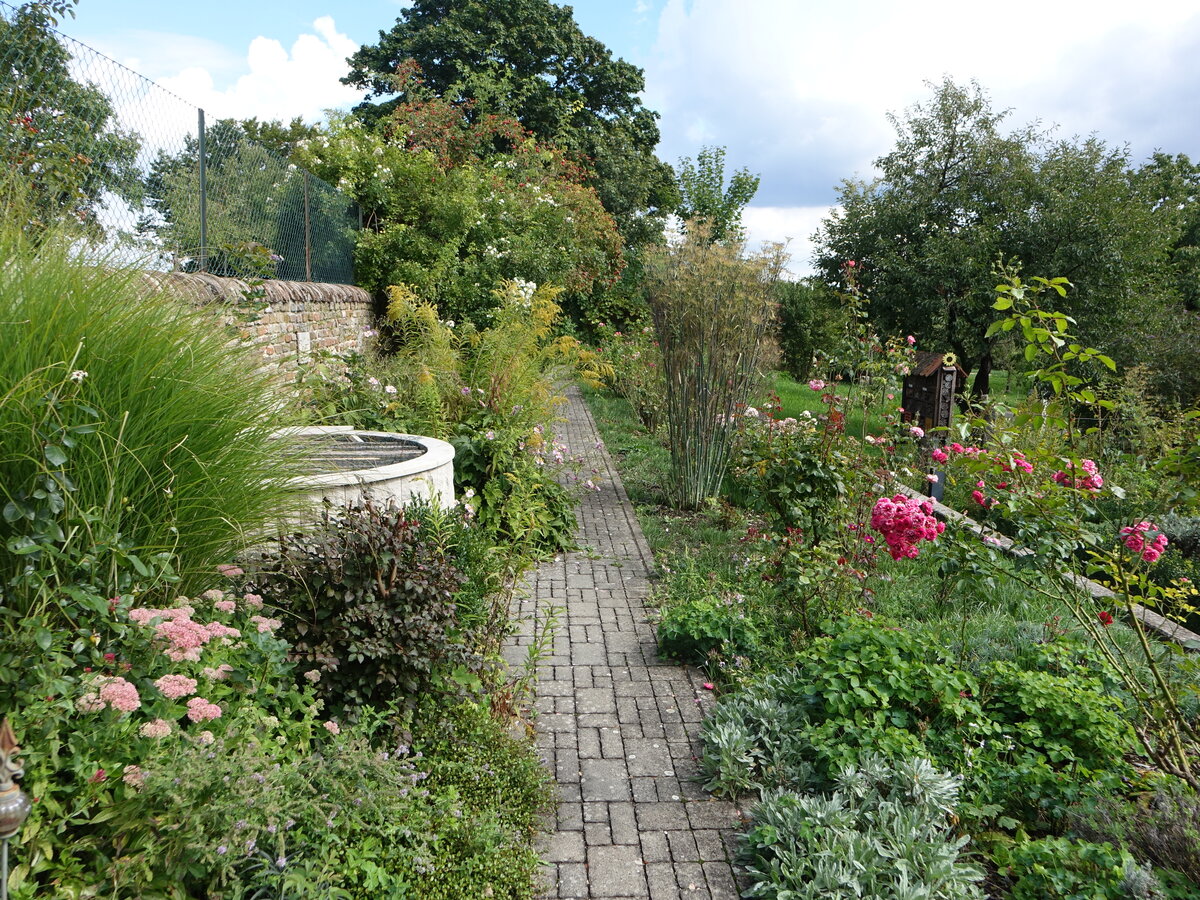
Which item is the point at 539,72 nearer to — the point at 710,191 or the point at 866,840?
the point at 710,191

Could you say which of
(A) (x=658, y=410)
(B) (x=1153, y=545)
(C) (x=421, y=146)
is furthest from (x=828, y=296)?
(B) (x=1153, y=545)

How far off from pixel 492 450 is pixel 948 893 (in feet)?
14.0

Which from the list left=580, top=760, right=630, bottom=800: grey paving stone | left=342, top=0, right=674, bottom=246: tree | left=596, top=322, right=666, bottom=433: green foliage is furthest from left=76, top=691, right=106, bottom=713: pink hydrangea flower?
left=342, top=0, right=674, bottom=246: tree

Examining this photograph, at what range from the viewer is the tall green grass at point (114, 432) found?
2.30 meters

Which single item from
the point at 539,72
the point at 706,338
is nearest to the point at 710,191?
the point at 539,72

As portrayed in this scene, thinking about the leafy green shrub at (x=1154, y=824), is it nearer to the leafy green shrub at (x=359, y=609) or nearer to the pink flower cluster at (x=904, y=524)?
the pink flower cluster at (x=904, y=524)

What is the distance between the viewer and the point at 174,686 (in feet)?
6.99

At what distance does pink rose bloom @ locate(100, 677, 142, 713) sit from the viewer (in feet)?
6.49

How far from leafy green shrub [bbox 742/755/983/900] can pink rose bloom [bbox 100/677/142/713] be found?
6.16 feet

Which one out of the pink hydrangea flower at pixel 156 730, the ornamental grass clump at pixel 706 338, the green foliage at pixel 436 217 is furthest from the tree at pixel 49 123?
the green foliage at pixel 436 217

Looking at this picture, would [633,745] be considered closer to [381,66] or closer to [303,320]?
[303,320]

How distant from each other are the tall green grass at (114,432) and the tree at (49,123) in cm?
152

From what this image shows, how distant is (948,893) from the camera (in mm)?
2404

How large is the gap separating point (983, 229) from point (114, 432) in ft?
48.4
